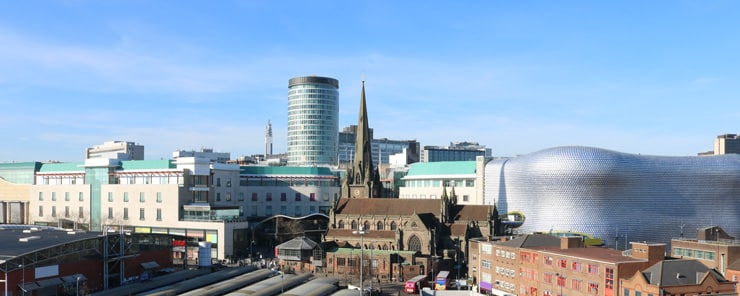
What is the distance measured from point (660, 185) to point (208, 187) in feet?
318

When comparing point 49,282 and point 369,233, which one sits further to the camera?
point 369,233

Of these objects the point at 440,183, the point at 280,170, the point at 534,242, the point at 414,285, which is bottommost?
the point at 414,285

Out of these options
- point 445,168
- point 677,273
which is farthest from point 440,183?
point 677,273

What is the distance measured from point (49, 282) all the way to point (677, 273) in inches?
2670

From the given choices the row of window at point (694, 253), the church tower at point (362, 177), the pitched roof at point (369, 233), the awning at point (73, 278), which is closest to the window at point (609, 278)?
the row of window at point (694, 253)

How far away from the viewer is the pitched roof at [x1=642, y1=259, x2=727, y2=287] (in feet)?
213

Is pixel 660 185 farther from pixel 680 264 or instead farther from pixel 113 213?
pixel 113 213

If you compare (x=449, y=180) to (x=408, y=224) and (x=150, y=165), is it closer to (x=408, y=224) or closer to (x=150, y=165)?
(x=408, y=224)

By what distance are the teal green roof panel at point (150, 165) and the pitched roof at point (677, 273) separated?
344ft

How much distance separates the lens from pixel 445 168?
17112 cm

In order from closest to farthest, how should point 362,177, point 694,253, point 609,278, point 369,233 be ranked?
point 609,278, point 694,253, point 369,233, point 362,177

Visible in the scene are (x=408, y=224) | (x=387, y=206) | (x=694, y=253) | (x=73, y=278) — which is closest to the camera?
(x=73, y=278)

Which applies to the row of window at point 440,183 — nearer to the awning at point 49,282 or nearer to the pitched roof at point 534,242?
the pitched roof at point 534,242

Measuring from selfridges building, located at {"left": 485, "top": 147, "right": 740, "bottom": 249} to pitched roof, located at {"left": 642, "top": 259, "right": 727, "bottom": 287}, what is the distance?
7087 cm
